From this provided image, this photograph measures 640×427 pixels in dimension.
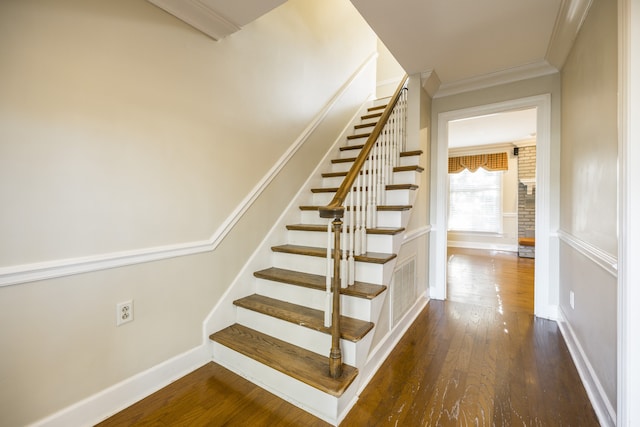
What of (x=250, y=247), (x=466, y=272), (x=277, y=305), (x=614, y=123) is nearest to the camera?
(x=614, y=123)

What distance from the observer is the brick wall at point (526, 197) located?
608 centimetres

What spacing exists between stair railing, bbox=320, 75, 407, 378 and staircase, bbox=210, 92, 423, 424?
0.08 m

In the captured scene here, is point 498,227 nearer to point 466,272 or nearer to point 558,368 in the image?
point 466,272

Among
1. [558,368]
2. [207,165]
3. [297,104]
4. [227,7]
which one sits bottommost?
[558,368]

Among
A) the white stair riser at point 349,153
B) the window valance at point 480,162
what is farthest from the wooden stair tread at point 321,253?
the window valance at point 480,162

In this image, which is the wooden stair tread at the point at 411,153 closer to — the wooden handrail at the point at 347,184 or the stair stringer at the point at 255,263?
the wooden handrail at the point at 347,184

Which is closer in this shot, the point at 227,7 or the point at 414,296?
the point at 227,7

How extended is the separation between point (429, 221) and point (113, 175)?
293 centimetres

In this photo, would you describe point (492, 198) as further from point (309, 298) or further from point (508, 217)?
point (309, 298)

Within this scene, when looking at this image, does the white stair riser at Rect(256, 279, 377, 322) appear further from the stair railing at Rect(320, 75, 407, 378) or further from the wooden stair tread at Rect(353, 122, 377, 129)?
the wooden stair tread at Rect(353, 122, 377, 129)

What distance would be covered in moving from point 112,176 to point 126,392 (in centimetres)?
117

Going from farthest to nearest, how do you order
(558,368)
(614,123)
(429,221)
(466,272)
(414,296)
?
(466,272), (429,221), (414,296), (558,368), (614,123)

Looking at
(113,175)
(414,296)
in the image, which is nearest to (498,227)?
(414,296)

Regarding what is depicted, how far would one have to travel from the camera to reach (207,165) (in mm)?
1859
